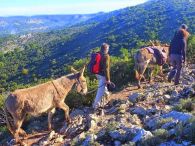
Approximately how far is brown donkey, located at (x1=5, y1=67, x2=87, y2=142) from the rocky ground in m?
0.61

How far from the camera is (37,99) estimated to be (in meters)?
10.7

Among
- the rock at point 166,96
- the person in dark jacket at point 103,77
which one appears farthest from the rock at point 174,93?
the person in dark jacket at point 103,77

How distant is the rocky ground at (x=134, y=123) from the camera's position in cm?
789

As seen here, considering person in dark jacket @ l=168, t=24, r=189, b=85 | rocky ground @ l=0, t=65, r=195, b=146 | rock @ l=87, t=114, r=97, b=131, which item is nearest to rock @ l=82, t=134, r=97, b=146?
rocky ground @ l=0, t=65, r=195, b=146

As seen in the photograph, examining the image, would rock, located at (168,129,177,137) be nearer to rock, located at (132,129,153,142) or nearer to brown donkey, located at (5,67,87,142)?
rock, located at (132,129,153,142)

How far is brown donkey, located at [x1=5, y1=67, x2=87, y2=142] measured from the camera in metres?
10.5

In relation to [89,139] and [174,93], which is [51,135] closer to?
A: [89,139]

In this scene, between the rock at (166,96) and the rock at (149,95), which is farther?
the rock at (149,95)

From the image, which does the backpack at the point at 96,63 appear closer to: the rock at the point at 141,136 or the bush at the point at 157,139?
the rock at the point at 141,136

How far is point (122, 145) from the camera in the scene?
8.27 meters

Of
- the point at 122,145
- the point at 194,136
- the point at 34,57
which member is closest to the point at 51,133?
the point at 122,145

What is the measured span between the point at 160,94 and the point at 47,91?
3.43 meters

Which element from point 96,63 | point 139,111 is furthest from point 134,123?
point 96,63

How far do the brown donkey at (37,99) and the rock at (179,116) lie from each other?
3009 mm
